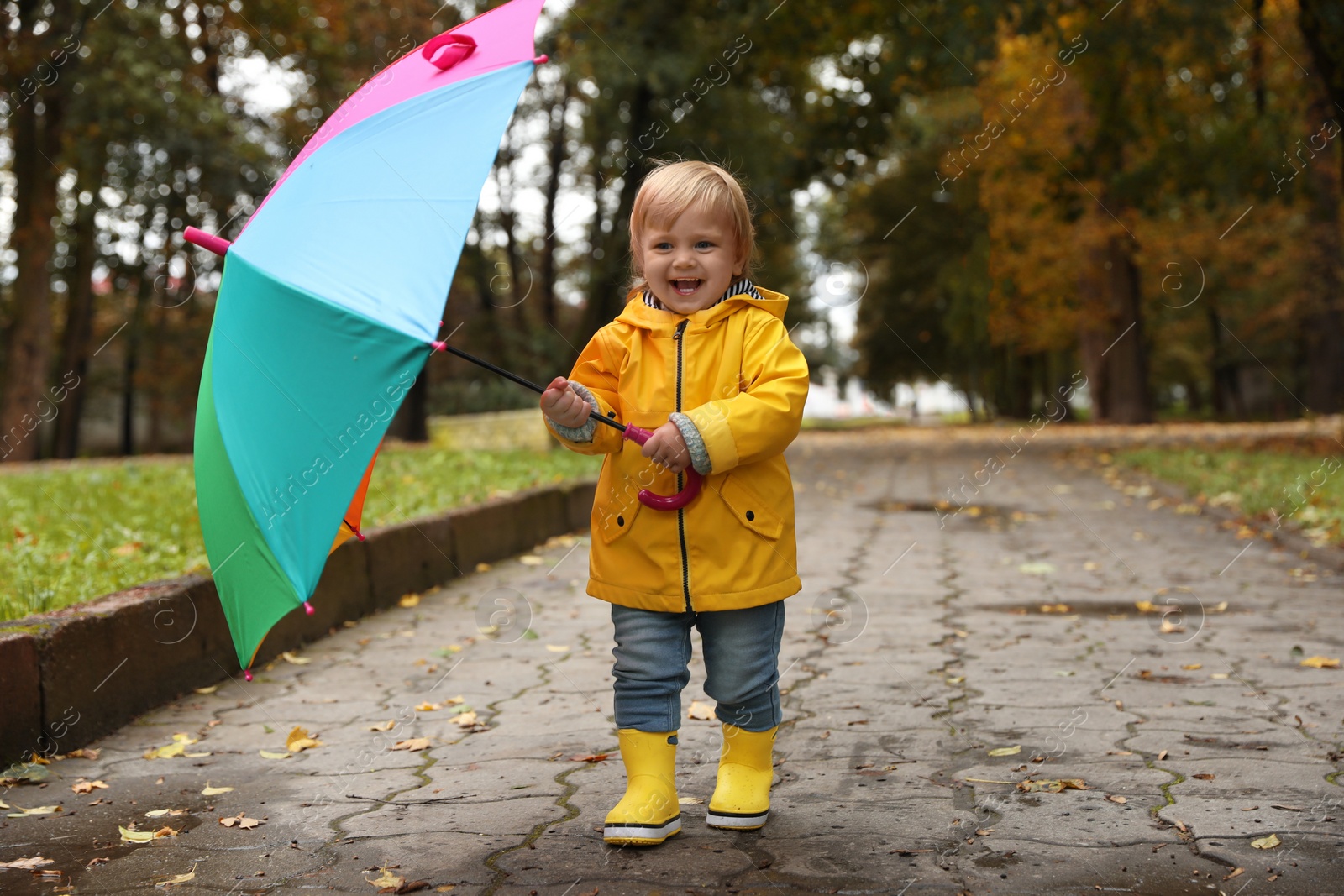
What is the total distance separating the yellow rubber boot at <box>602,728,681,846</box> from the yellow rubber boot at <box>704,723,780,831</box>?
112 mm

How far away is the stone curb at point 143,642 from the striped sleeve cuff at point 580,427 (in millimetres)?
1874

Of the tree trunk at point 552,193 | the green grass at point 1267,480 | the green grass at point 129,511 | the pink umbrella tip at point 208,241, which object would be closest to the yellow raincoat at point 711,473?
the pink umbrella tip at point 208,241

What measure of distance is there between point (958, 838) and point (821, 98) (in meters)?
15.4

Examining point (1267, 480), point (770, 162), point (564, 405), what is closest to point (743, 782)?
point (564, 405)

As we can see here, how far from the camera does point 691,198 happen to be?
2.96 metres

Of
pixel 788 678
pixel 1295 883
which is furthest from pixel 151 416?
pixel 1295 883

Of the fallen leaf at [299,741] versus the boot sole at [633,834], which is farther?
the fallen leaf at [299,741]

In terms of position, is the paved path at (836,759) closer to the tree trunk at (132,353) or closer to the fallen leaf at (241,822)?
the fallen leaf at (241,822)

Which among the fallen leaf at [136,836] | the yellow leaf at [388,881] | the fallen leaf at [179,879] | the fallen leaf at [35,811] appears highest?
the fallen leaf at [35,811]

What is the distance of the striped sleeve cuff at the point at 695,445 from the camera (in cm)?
279

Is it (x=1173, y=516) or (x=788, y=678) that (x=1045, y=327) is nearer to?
(x=1173, y=516)

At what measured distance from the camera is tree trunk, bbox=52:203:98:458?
22.8 m

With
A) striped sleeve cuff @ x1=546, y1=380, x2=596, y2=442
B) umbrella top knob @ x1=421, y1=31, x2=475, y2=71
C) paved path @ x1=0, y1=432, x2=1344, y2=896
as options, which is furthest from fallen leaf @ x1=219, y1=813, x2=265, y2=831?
umbrella top knob @ x1=421, y1=31, x2=475, y2=71

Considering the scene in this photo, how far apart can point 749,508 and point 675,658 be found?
41 cm
